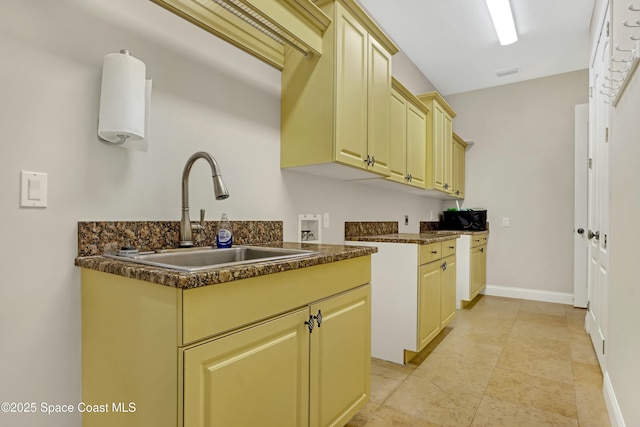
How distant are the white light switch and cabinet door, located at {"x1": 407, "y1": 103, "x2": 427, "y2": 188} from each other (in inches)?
97.1

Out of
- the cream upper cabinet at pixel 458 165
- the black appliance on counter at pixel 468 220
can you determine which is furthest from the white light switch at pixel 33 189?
the black appliance on counter at pixel 468 220

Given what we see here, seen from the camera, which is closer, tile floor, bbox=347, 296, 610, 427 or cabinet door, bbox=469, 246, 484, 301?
tile floor, bbox=347, 296, 610, 427

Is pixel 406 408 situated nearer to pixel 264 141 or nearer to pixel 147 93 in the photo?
pixel 264 141

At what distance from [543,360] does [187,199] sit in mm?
2680

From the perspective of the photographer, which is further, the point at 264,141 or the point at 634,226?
the point at 264,141

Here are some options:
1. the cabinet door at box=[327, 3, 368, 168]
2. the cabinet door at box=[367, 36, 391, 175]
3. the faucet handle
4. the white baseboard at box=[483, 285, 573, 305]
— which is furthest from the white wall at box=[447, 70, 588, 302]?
the faucet handle

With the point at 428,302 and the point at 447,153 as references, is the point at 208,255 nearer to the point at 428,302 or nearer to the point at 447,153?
the point at 428,302

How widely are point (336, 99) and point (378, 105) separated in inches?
21.1

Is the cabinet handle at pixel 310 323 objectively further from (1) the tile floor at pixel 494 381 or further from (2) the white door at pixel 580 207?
(2) the white door at pixel 580 207

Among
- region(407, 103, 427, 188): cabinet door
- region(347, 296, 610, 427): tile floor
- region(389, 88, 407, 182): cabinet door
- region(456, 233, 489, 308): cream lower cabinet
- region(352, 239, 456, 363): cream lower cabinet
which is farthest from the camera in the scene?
region(456, 233, 489, 308): cream lower cabinet

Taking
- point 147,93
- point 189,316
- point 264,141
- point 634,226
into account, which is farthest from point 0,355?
point 634,226

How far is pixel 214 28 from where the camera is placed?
63.3 inches

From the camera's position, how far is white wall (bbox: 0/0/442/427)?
3.45 feet

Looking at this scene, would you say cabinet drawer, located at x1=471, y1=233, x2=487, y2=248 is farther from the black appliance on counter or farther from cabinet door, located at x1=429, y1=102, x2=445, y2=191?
cabinet door, located at x1=429, y1=102, x2=445, y2=191
